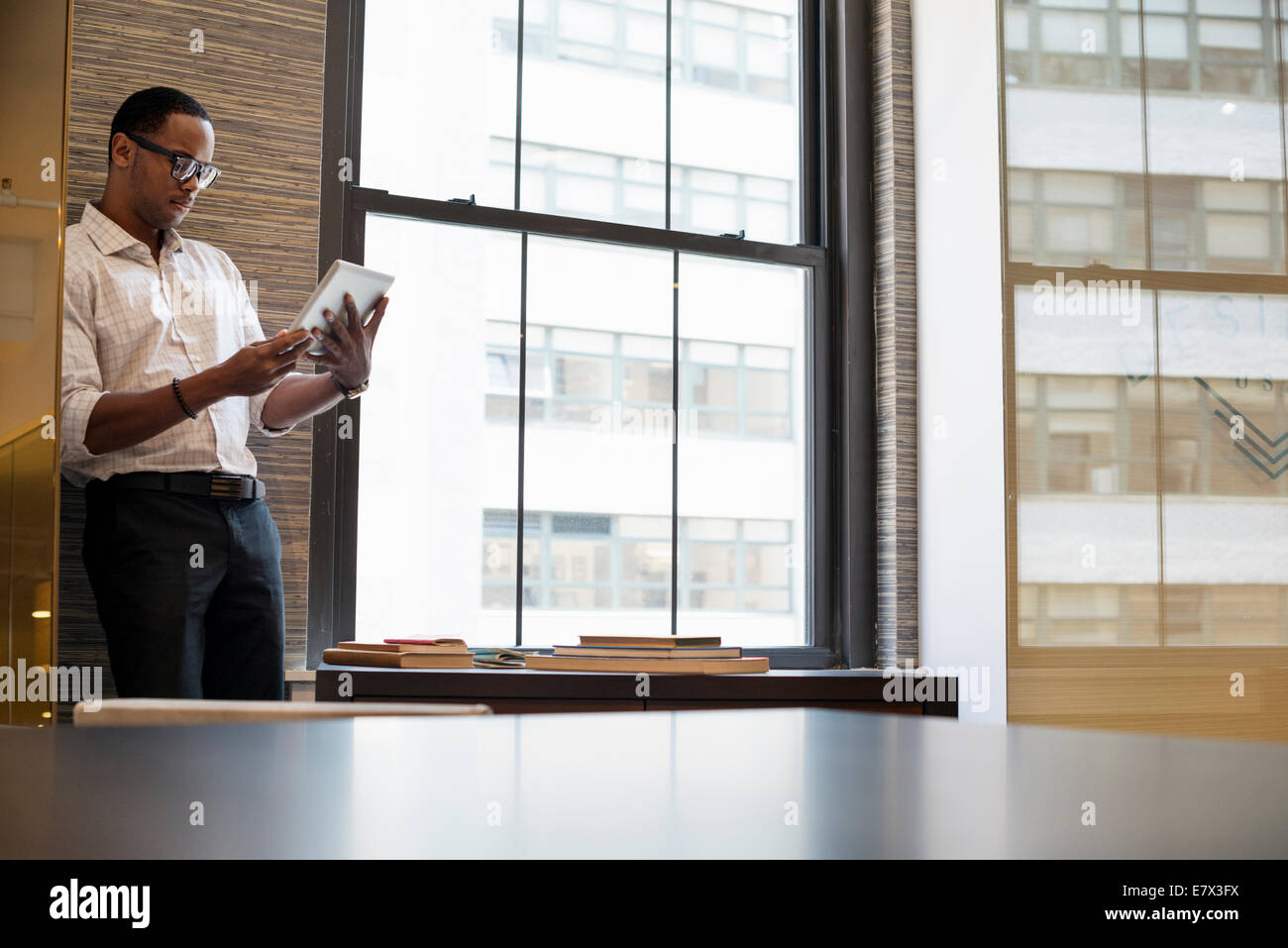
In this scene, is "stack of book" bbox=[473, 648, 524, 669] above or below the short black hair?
below

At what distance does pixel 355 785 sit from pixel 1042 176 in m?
2.96

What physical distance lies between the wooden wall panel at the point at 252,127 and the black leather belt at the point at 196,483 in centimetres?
37

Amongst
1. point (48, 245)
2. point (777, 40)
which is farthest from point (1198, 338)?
point (48, 245)

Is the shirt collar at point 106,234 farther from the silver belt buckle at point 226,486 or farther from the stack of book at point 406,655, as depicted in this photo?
the stack of book at point 406,655

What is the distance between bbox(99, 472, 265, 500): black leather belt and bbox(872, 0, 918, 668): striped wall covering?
1.92m

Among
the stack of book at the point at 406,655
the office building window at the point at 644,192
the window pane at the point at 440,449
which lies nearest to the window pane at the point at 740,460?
the office building window at the point at 644,192

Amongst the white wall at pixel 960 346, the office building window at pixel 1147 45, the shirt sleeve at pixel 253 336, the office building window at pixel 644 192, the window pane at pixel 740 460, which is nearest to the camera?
the office building window at pixel 1147 45

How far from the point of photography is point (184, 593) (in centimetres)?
232

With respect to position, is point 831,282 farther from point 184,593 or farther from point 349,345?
point 184,593

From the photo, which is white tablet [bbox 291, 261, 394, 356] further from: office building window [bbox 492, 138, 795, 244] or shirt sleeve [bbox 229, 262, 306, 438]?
office building window [bbox 492, 138, 795, 244]

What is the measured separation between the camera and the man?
2.25 metres

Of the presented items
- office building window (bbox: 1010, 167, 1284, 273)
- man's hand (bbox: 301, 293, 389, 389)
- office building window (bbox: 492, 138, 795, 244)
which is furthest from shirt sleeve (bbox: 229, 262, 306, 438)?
office building window (bbox: 1010, 167, 1284, 273)

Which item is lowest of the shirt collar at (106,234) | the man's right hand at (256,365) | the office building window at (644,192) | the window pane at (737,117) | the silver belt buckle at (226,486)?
the silver belt buckle at (226,486)

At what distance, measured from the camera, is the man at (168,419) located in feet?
7.39
